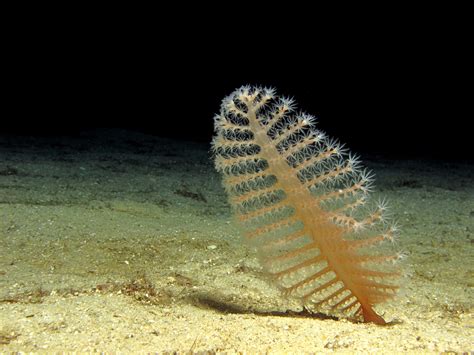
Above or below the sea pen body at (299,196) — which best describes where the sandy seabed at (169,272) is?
below

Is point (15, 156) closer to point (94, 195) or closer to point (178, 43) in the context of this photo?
point (94, 195)

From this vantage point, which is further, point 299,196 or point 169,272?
point 169,272

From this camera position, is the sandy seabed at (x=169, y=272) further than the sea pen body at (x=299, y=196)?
No

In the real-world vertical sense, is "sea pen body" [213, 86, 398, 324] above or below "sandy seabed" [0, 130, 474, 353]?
above

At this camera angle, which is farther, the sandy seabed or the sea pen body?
the sea pen body

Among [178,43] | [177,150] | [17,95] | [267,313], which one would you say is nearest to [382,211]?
[267,313]
